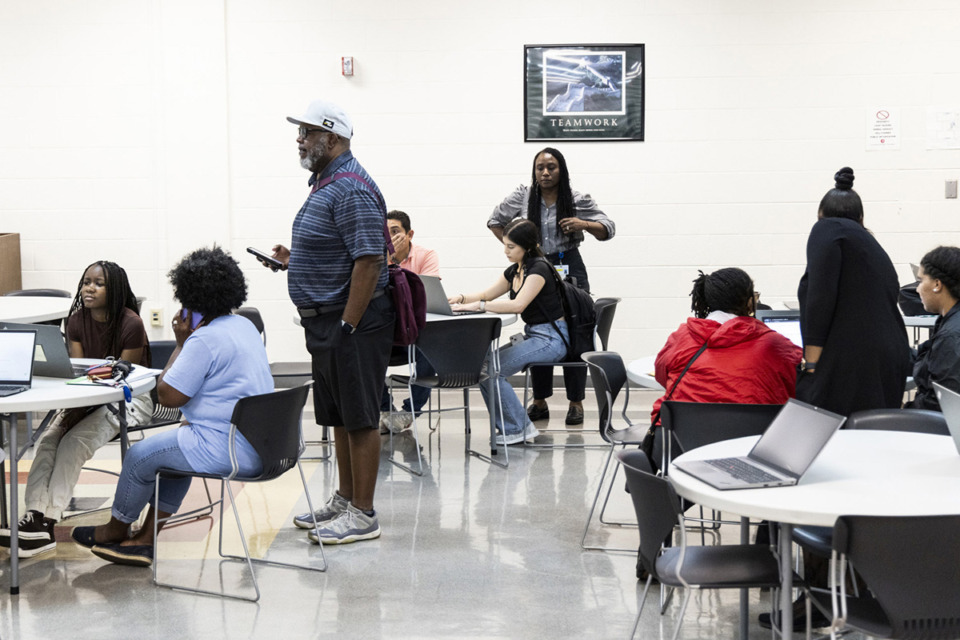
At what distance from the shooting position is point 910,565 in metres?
→ 2.18

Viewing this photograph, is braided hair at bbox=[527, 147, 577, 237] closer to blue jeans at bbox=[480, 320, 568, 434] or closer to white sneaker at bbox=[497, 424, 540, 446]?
blue jeans at bbox=[480, 320, 568, 434]

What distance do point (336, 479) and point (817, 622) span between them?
2591 mm

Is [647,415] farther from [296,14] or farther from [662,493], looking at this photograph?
[662,493]

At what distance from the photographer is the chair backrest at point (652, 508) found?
2510mm

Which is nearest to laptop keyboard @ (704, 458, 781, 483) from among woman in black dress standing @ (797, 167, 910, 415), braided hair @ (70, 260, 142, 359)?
woman in black dress standing @ (797, 167, 910, 415)

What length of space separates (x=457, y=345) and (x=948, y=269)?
7.53ft

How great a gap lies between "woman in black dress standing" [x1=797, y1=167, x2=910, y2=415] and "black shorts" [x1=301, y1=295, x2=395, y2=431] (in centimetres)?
156

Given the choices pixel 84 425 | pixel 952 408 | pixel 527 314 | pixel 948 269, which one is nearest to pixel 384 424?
pixel 527 314

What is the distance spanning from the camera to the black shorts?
405 centimetres

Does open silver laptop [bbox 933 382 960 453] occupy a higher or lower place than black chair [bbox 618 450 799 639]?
higher

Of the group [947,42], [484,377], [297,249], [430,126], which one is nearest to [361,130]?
[430,126]

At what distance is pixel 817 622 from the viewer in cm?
318

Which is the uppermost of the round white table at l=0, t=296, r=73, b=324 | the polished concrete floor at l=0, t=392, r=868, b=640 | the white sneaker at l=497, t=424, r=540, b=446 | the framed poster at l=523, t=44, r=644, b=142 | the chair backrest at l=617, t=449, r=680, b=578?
the framed poster at l=523, t=44, r=644, b=142

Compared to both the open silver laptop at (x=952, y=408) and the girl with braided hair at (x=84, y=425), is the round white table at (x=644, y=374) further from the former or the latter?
the girl with braided hair at (x=84, y=425)
